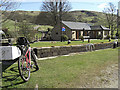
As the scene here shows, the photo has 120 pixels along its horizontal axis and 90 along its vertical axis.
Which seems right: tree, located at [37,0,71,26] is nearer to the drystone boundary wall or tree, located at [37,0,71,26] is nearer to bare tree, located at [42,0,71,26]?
bare tree, located at [42,0,71,26]

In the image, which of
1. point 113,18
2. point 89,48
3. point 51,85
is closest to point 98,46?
point 89,48

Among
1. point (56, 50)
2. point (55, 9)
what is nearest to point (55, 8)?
point (55, 9)

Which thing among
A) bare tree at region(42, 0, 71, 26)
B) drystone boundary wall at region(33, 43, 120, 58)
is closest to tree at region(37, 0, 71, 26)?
bare tree at region(42, 0, 71, 26)

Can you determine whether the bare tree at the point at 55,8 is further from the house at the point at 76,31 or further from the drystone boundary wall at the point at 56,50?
the drystone boundary wall at the point at 56,50

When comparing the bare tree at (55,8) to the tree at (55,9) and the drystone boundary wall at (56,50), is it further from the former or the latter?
the drystone boundary wall at (56,50)

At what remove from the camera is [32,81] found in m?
4.34

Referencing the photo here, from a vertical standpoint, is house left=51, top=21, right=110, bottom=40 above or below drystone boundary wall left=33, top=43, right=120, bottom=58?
above

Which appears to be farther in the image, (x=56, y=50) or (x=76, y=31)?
(x=76, y=31)

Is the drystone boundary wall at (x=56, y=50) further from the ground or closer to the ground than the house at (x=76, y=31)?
closer to the ground

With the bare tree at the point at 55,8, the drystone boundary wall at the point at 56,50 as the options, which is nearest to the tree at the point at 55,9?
the bare tree at the point at 55,8

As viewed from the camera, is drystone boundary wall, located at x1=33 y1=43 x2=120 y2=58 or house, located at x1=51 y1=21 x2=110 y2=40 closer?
drystone boundary wall, located at x1=33 y1=43 x2=120 y2=58

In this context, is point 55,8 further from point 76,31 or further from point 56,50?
point 56,50

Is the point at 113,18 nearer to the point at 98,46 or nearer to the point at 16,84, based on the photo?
the point at 98,46

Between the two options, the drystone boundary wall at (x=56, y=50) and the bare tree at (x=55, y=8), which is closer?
the drystone boundary wall at (x=56, y=50)
